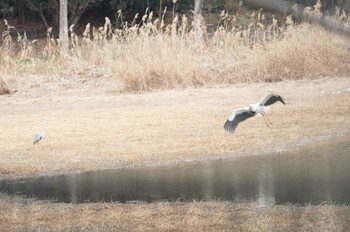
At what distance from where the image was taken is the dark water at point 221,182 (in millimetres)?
5746

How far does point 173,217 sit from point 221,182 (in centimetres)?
137

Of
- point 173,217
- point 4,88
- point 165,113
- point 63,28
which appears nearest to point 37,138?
point 165,113

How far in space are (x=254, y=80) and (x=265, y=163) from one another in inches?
245

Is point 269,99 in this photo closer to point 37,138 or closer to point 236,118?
point 236,118

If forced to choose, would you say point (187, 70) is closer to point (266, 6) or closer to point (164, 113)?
point (164, 113)

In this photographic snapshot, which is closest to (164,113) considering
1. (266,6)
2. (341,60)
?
(341,60)

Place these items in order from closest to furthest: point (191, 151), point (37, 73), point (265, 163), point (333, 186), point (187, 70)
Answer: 1. point (333, 186)
2. point (265, 163)
3. point (191, 151)
4. point (187, 70)
5. point (37, 73)

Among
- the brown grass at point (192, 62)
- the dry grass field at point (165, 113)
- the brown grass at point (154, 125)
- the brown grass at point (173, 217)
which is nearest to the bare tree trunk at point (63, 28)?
the dry grass field at point (165, 113)

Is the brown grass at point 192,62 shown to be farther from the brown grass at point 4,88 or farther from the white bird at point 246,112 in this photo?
the white bird at point 246,112

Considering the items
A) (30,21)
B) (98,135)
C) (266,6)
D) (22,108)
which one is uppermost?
(266,6)

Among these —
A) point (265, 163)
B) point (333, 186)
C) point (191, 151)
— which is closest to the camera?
point (333, 186)

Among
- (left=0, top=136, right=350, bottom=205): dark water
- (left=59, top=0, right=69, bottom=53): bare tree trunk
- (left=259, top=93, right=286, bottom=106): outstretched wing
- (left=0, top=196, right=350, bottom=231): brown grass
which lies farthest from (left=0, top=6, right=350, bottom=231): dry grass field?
(left=59, top=0, right=69, bottom=53): bare tree trunk

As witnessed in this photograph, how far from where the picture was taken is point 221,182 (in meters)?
6.29

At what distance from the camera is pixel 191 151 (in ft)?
25.3
